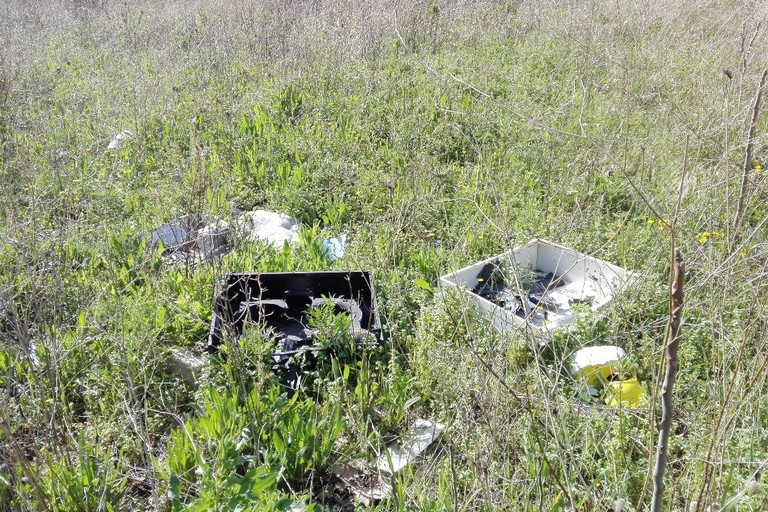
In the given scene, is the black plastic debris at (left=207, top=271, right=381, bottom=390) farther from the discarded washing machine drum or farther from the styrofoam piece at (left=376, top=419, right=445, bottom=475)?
the styrofoam piece at (left=376, top=419, right=445, bottom=475)

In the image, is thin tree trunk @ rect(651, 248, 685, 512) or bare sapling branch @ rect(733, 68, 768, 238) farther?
bare sapling branch @ rect(733, 68, 768, 238)

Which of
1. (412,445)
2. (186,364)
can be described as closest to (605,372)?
Answer: (412,445)

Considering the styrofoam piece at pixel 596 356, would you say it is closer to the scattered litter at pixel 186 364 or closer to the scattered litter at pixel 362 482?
the scattered litter at pixel 362 482

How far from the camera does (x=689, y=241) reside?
11.0 ft

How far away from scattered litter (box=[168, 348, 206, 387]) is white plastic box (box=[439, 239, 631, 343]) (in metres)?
1.22

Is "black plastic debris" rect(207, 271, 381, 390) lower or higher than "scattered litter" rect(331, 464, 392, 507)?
higher

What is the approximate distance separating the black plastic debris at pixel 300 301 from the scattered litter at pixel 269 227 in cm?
53

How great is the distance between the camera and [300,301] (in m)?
3.23

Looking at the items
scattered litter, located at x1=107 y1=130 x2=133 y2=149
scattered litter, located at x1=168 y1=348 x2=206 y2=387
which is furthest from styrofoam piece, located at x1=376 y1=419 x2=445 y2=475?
scattered litter, located at x1=107 y1=130 x2=133 y2=149

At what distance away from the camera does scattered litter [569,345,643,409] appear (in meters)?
2.52

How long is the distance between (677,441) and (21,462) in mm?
2039

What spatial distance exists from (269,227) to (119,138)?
2.06 metres

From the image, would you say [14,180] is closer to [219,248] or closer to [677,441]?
[219,248]

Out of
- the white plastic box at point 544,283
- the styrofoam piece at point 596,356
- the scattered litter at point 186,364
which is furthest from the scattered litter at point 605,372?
the scattered litter at point 186,364
